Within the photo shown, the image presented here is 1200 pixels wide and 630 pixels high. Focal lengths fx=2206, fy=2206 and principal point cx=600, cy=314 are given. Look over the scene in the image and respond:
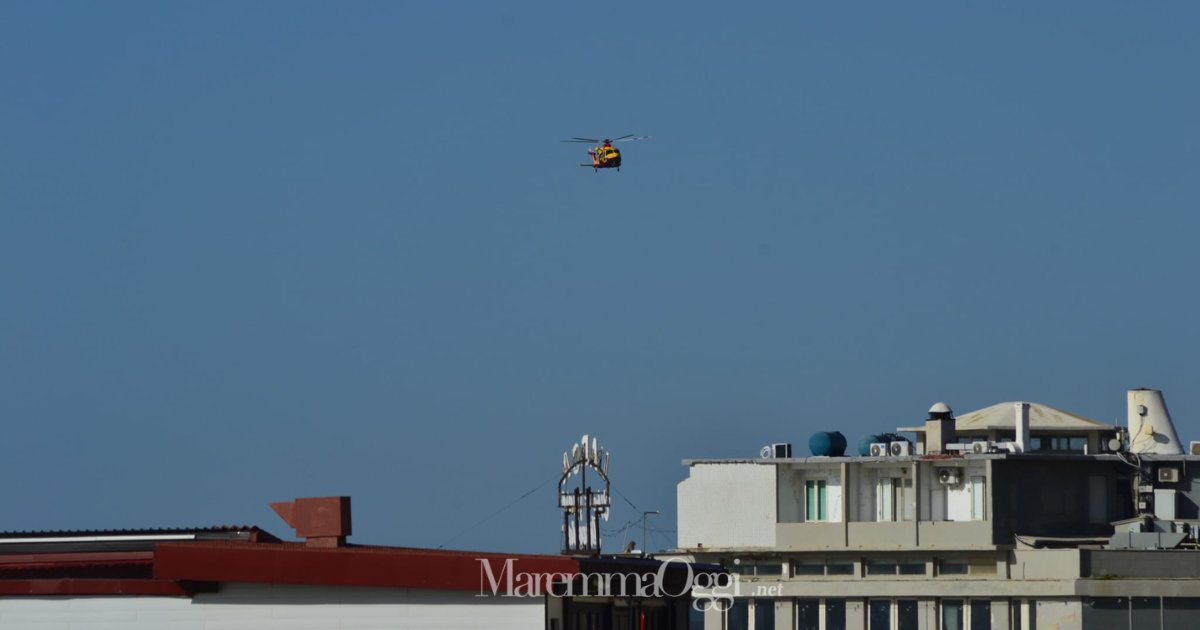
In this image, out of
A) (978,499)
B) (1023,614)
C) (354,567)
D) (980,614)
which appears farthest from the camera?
(978,499)

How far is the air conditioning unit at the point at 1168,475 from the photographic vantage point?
99.6 meters

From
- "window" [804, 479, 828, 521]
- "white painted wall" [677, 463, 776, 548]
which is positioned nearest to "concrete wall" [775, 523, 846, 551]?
"white painted wall" [677, 463, 776, 548]

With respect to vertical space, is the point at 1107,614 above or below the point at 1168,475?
below

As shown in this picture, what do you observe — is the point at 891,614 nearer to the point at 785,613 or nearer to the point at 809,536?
the point at 785,613

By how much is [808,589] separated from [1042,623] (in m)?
11.9

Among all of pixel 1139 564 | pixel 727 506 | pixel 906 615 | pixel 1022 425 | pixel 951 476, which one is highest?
pixel 1022 425

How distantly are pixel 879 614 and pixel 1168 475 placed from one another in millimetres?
14987

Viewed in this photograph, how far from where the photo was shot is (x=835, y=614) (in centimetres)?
9769

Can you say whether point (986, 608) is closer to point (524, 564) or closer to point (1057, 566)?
point (1057, 566)

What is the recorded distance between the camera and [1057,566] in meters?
90.5

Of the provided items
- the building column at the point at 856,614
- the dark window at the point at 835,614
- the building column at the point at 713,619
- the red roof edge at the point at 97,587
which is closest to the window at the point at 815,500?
the dark window at the point at 835,614

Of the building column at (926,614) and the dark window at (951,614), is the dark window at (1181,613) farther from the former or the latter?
the building column at (926,614)

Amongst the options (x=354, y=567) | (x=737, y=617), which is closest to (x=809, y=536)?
(x=737, y=617)

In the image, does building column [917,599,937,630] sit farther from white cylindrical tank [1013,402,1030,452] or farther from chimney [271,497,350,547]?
chimney [271,497,350,547]
